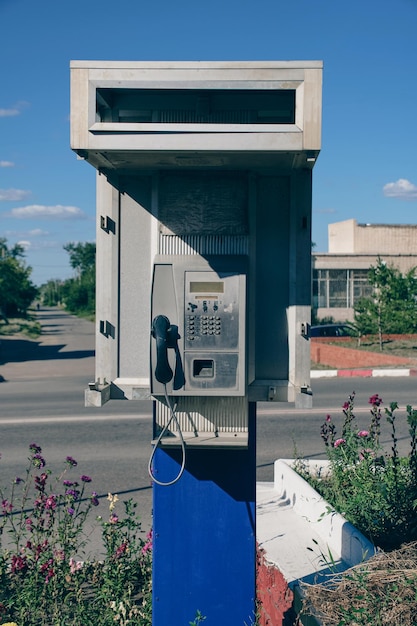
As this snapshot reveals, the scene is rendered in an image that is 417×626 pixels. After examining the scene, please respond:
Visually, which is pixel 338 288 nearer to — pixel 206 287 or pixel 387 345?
pixel 387 345

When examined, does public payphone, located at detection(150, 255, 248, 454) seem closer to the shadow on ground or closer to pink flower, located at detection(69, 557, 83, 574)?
pink flower, located at detection(69, 557, 83, 574)

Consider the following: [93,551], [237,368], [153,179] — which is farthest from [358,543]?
[153,179]

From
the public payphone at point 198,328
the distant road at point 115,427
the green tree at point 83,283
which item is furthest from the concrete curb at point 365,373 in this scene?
the green tree at point 83,283

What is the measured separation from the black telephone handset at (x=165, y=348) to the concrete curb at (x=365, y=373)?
14563 mm

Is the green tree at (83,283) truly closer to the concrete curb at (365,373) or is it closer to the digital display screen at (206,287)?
the concrete curb at (365,373)

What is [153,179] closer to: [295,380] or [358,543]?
[295,380]

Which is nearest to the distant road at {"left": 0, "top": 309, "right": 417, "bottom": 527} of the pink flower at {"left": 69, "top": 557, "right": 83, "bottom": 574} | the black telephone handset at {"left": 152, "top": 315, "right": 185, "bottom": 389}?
the pink flower at {"left": 69, "top": 557, "right": 83, "bottom": 574}

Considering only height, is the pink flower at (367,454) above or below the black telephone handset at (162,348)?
below

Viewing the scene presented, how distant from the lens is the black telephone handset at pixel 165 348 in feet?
10.5

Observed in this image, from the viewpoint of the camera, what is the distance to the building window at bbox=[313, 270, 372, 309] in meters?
34.5

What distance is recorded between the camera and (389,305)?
24.3 meters

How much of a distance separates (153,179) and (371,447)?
3490mm

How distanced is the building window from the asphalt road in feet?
58.6

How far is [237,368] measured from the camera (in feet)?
10.7
